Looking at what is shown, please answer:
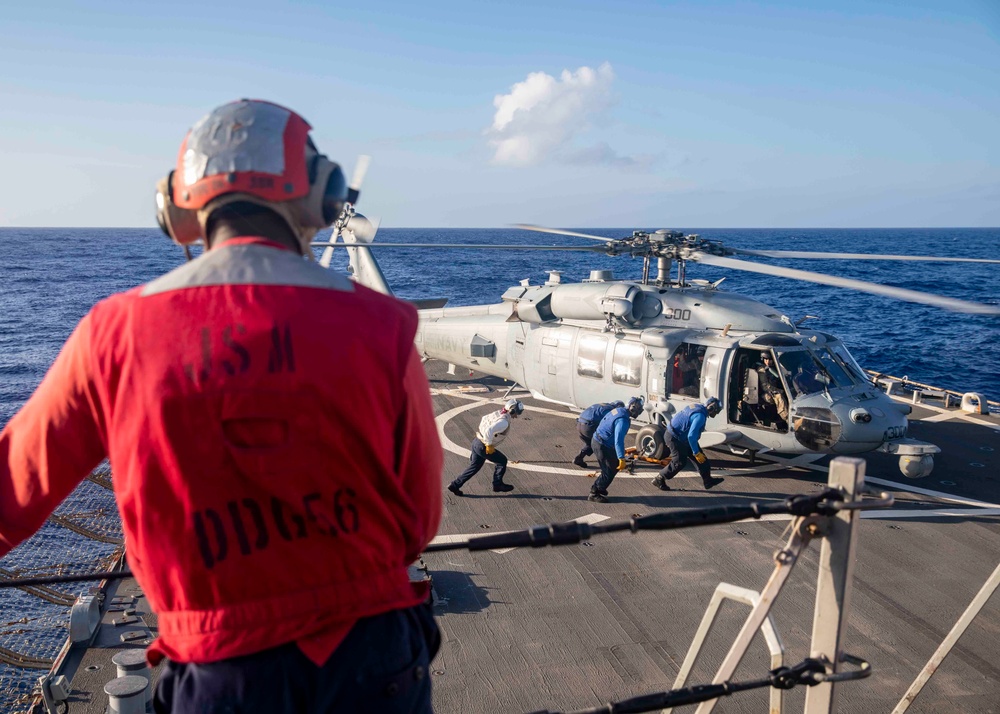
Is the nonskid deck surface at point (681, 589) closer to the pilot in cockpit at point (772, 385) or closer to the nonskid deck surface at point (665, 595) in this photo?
the nonskid deck surface at point (665, 595)

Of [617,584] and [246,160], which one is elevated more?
[246,160]

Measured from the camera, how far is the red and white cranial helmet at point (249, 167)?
1915 millimetres

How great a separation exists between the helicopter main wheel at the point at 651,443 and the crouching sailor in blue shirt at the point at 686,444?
0.56m

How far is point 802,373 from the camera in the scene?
12258 millimetres

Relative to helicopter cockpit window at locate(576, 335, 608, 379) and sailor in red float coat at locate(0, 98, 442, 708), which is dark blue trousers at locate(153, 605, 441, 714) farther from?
helicopter cockpit window at locate(576, 335, 608, 379)

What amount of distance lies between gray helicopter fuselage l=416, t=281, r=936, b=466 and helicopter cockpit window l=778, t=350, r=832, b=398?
0.06 ft

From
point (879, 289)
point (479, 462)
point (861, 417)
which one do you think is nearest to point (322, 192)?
point (879, 289)

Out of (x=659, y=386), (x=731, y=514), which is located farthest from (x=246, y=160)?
(x=659, y=386)

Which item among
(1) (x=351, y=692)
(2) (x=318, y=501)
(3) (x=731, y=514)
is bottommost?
(1) (x=351, y=692)

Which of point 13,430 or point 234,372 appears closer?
point 234,372

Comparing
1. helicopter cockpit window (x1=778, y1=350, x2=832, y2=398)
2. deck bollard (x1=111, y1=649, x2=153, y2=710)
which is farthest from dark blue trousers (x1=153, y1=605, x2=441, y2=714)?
helicopter cockpit window (x1=778, y1=350, x2=832, y2=398)

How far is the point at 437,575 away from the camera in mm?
9047

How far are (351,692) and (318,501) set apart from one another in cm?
50

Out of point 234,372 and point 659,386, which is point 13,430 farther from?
point 659,386
